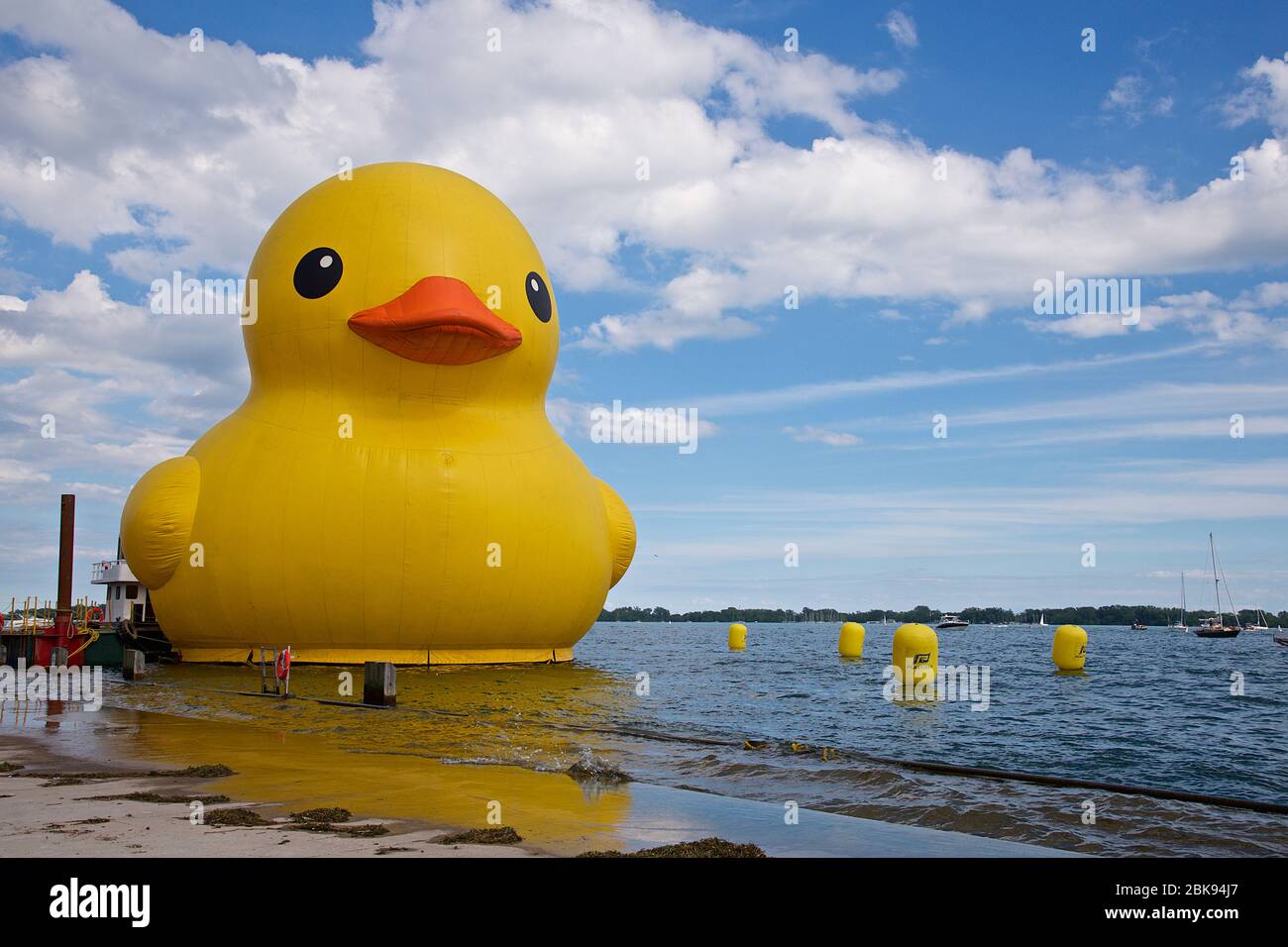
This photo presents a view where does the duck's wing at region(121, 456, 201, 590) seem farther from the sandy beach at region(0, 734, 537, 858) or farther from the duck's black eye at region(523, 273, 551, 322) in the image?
the sandy beach at region(0, 734, 537, 858)

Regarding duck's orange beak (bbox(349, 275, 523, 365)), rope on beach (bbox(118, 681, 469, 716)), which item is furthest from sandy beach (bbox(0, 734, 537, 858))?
duck's orange beak (bbox(349, 275, 523, 365))

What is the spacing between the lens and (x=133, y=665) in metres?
19.2

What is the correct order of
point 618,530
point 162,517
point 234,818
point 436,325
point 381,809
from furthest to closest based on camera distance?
point 618,530, point 162,517, point 436,325, point 381,809, point 234,818

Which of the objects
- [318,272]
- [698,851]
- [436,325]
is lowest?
[698,851]

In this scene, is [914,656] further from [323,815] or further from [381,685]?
[323,815]

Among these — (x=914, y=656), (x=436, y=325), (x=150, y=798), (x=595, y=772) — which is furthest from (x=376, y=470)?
(x=150, y=798)

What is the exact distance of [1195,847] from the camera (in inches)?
275

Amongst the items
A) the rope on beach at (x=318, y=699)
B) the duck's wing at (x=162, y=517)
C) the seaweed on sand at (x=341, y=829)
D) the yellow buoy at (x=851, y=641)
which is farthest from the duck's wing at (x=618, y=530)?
the seaweed on sand at (x=341, y=829)

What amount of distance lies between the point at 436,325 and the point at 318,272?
294 cm

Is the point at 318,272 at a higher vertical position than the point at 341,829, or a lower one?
higher

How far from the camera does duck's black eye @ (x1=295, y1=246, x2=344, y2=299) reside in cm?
1878

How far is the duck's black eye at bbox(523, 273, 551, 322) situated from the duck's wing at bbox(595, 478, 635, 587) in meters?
4.49
